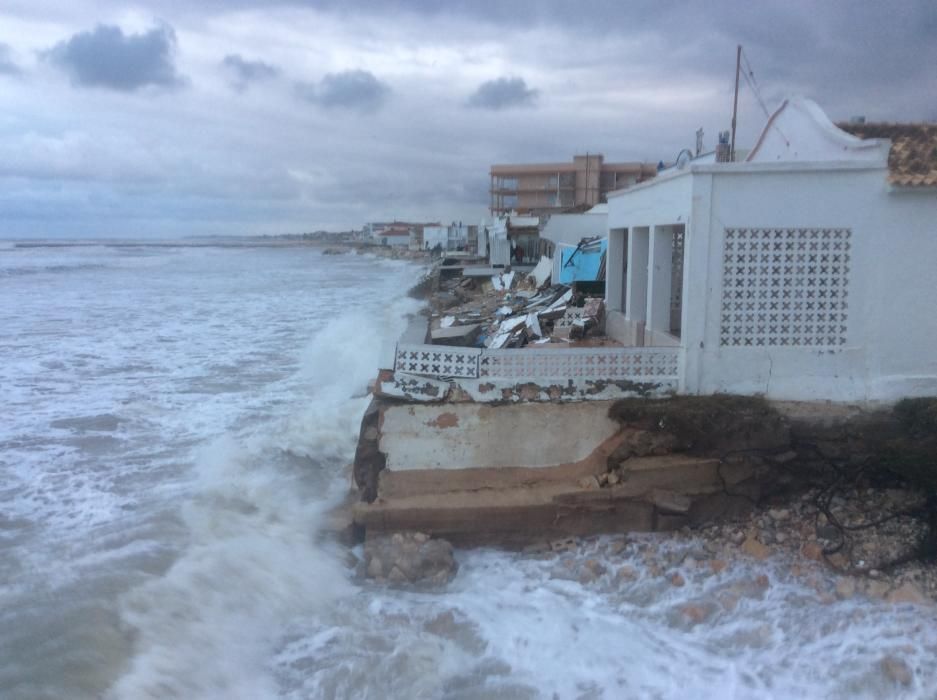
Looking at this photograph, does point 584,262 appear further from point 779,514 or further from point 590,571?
point 590,571

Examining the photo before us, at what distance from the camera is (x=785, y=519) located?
7570 millimetres

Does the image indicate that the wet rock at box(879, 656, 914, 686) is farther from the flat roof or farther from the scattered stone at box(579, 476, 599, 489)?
the flat roof

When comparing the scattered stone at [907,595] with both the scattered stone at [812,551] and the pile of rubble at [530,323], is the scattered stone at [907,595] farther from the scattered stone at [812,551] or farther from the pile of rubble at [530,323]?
the pile of rubble at [530,323]

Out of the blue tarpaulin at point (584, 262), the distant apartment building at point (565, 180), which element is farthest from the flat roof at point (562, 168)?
the blue tarpaulin at point (584, 262)

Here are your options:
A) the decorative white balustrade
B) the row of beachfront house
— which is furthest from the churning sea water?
the row of beachfront house

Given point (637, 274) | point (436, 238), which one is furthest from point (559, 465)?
point (436, 238)

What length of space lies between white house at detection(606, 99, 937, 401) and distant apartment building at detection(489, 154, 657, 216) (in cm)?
5406

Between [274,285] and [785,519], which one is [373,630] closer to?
[785,519]

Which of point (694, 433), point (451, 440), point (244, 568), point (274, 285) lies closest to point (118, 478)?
point (244, 568)

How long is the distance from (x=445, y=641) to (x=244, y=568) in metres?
2.25

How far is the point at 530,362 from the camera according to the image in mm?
7891

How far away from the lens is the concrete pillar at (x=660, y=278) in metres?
9.50

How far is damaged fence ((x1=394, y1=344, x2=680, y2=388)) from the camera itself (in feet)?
25.8

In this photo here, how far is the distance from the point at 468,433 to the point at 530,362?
3.23ft
